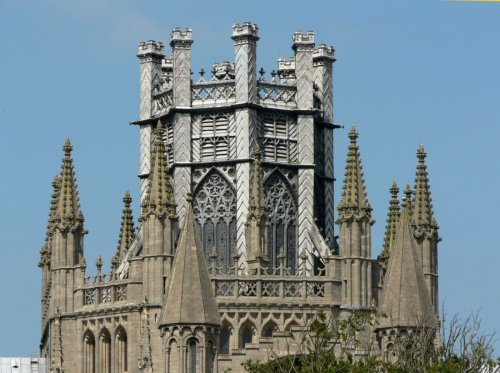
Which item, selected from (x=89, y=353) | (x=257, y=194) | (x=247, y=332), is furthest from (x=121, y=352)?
(x=257, y=194)

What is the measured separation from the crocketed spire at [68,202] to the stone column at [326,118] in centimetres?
1123

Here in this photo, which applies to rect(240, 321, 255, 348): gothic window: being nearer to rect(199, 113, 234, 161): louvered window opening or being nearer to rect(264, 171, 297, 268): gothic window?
rect(264, 171, 297, 268): gothic window

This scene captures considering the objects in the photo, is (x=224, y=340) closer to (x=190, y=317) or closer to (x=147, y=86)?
(x=190, y=317)

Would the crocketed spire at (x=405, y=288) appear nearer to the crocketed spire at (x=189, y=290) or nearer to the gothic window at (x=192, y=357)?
the crocketed spire at (x=189, y=290)

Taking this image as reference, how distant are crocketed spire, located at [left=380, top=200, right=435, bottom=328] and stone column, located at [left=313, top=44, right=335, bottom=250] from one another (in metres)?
15.6

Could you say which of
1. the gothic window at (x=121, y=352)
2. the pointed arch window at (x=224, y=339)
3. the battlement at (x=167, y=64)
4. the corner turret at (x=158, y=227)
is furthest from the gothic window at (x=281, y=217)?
the gothic window at (x=121, y=352)

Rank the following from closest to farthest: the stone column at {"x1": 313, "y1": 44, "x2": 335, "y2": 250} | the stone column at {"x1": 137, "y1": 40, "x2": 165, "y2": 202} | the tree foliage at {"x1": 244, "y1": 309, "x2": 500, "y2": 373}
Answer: the tree foliage at {"x1": 244, "y1": 309, "x2": 500, "y2": 373}, the stone column at {"x1": 313, "y1": 44, "x2": 335, "y2": 250}, the stone column at {"x1": 137, "y1": 40, "x2": 165, "y2": 202}

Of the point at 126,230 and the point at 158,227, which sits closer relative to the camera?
the point at 158,227

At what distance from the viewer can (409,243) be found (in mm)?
102188

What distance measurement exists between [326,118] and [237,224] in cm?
720

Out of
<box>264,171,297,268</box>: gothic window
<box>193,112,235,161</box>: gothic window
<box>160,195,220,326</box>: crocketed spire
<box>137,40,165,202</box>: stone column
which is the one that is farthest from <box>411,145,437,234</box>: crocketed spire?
<box>160,195,220,326</box>: crocketed spire

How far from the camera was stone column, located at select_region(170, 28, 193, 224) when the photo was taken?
115 metres

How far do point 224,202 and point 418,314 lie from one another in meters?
17.6

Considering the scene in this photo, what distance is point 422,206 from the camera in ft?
371
